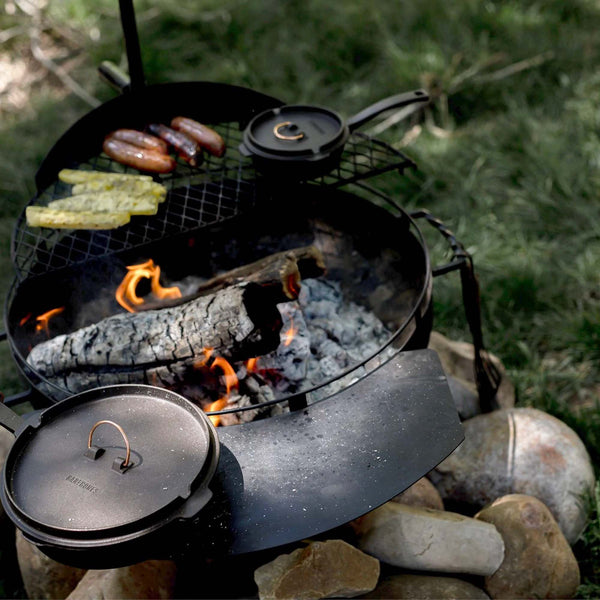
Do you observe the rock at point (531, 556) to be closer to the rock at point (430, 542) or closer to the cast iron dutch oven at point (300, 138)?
the rock at point (430, 542)

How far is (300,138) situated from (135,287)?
3.02 ft

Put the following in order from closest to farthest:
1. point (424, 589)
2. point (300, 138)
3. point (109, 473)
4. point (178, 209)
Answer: point (109, 473) < point (424, 589) < point (300, 138) < point (178, 209)

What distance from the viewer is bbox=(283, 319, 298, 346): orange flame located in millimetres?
2595

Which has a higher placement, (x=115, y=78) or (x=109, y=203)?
(x=115, y=78)

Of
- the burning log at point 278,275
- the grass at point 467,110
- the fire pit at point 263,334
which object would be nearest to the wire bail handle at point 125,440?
the fire pit at point 263,334

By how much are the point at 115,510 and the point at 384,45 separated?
4734 mm

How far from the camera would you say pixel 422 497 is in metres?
2.54

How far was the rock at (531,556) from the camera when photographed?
2.32 m

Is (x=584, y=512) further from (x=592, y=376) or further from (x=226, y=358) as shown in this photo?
(x=226, y=358)

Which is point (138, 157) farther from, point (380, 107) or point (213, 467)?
point (213, 467)

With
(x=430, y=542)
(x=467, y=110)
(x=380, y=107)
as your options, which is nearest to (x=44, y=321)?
(x=380, y=107)

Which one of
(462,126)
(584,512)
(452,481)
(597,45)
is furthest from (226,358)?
(597,45)

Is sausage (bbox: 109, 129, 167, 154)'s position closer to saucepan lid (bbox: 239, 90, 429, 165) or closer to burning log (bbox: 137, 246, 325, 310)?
saucepan lid (bbox: 239, 90, 429, 165)

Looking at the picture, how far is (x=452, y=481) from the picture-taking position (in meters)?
2.74
